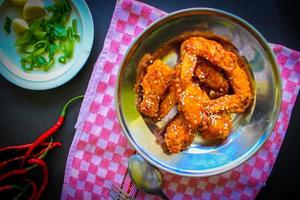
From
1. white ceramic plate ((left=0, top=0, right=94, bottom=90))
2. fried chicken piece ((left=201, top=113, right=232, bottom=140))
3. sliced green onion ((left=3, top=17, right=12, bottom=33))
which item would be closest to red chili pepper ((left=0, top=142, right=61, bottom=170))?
white ceramic plate ((left=0, top=0, right=94, bottom=90))

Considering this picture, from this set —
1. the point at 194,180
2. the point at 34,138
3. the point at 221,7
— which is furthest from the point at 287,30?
the point at 34,138

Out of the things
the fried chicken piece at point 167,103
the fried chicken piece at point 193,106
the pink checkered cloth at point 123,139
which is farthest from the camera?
the pink checkered cloth at point 123,139

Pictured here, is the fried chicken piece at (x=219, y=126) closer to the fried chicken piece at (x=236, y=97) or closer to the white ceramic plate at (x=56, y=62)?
the fried chicken piece at (x=236, y=97)

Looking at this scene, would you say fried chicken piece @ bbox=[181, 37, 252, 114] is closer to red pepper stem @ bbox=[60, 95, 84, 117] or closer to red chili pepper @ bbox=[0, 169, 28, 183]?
red pepper stem @ bbox=[60, 95, 84, 117]

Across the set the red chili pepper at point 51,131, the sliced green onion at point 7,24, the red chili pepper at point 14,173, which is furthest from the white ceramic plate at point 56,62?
the red chili pepper at point 14,173

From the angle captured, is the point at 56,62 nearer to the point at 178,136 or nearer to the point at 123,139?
the point at 123,139
